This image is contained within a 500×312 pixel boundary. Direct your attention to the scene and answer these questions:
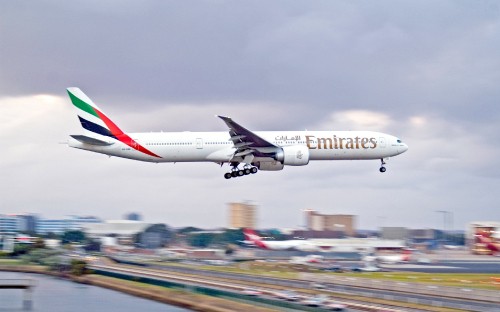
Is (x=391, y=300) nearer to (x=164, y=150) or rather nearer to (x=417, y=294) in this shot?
(x=417, y=294)

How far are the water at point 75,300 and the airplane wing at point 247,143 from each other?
19.7 metres

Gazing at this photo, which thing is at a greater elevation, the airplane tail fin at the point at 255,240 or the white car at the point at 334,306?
the airplane tail fin at the point at 255,240

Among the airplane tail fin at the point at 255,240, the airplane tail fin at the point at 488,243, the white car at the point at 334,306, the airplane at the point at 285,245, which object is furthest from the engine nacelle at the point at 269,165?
the airplane tail fin at the point at 255,240

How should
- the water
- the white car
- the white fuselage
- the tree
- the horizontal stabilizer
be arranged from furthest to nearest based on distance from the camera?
the tree → the white fuselage → the water → the horizontal stabilizer → the white car

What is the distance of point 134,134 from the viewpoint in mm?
93375

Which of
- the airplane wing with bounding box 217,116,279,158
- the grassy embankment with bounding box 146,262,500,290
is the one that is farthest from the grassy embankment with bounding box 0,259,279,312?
the airplane wing with bounding box 217,116,279,158

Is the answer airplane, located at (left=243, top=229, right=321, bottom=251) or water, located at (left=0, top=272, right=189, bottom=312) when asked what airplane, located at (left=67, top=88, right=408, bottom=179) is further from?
airplane, located at (left=243, top=229, right=321, bottom=251)

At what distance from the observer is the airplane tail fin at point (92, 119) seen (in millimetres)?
94125

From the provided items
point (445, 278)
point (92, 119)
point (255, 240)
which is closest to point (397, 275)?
point (445, 278)

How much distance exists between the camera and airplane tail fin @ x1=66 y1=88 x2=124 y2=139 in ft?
309

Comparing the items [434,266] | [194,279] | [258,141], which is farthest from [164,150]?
[434,266]

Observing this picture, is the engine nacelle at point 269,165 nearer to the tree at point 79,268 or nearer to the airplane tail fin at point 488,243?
the tree at point 79,268

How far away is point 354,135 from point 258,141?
498 inches

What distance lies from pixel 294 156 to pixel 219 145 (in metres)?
8.91
